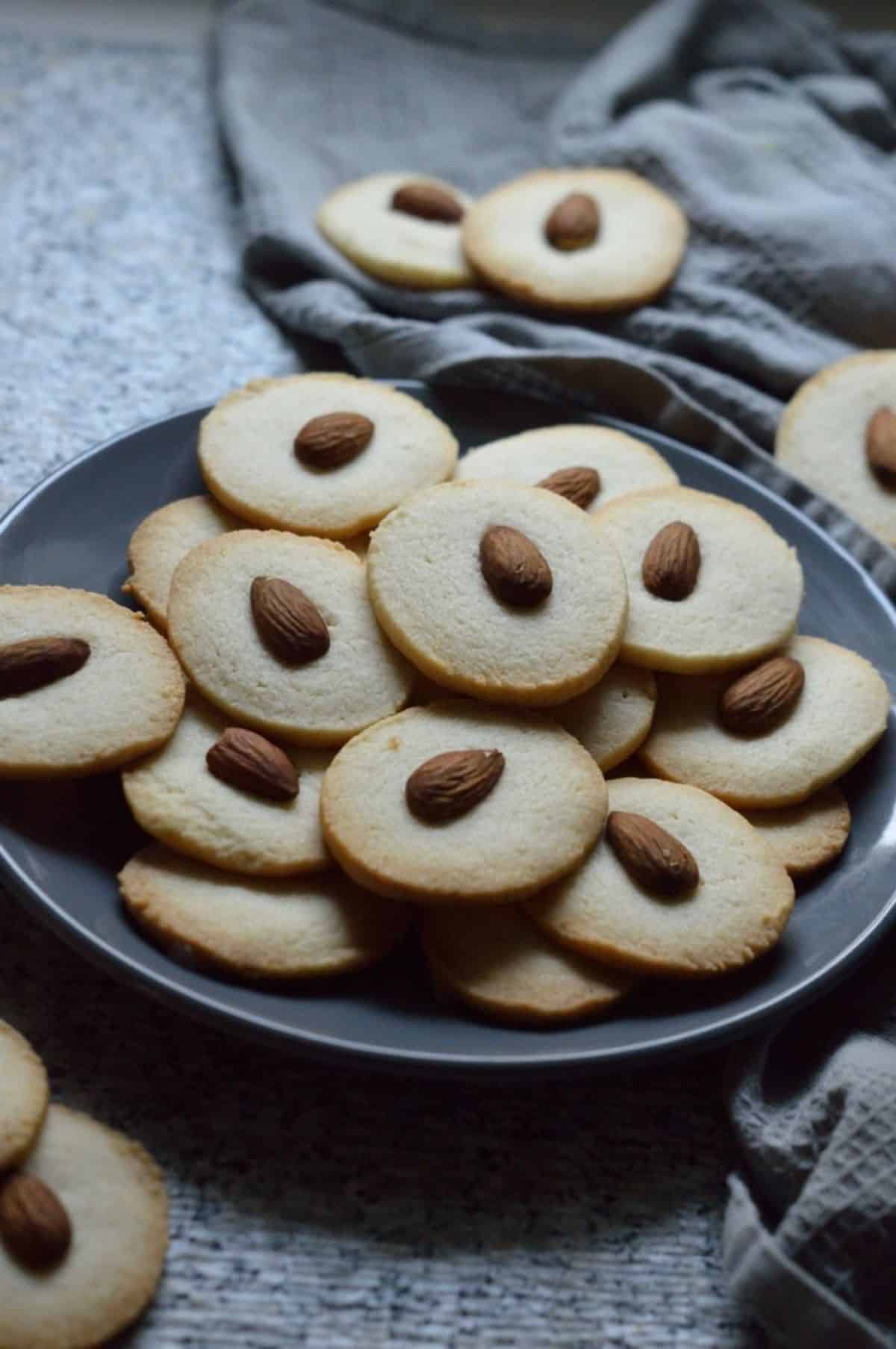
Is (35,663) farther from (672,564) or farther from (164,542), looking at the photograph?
(672,564)

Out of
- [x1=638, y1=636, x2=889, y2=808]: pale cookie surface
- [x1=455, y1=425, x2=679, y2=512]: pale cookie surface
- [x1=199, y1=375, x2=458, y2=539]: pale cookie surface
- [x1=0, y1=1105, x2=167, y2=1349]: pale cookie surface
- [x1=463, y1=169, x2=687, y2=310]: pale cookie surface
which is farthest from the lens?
[x1=463, y1=169, x2=687, y2=310]: pale cookie surface

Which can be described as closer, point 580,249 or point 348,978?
point 348,978

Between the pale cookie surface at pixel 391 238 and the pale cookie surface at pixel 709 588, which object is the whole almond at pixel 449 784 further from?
the pale cookie surface at pixel 391 238

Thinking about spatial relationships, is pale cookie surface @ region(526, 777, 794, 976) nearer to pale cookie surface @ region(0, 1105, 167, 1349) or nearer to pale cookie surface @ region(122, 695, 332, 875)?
pale cookie surface @ region(122, 695, 332, 875)

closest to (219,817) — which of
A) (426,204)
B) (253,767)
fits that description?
(253,767)

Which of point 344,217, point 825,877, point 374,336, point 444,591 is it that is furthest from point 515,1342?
point 344,217

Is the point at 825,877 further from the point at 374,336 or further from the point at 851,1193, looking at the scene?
the point at 374,336

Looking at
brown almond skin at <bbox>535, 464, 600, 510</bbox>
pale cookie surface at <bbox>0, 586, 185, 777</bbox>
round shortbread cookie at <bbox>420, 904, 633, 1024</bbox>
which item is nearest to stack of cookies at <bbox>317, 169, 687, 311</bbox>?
brown almond skin at <bbox>535, 464, 600, 510</bbox>
